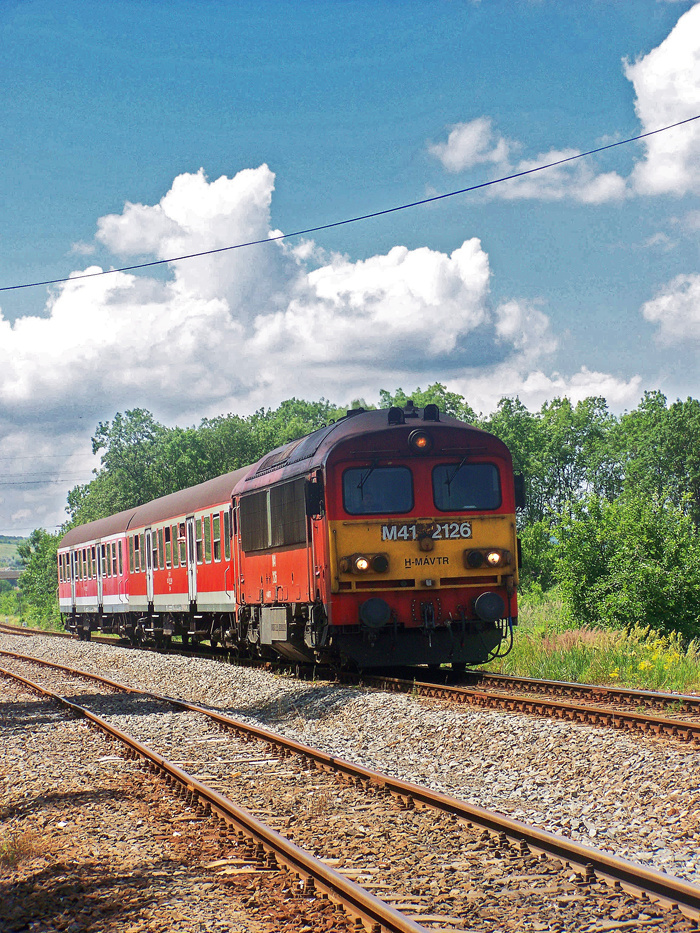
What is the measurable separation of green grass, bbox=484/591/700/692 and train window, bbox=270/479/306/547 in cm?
379

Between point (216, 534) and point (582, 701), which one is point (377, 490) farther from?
point (216, 534)

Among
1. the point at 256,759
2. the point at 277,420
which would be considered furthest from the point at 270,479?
the point at 277,420

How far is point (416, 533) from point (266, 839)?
25.4 ft

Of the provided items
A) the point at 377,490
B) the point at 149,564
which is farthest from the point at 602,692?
the point at 149,564

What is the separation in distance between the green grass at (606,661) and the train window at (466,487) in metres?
2.53

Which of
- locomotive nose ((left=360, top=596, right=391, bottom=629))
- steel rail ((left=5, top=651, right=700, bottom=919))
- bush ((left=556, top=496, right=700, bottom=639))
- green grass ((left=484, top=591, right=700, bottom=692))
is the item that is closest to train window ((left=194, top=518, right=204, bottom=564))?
green grass ((left=484, top=591, right=700, bottom=692))

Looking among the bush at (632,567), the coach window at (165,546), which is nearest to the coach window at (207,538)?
the coach window at (165,546)

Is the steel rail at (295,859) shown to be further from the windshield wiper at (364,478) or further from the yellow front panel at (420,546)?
the windshield wiper at (364,478)

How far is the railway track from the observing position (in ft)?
29.6

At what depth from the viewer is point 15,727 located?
1251 centimetres

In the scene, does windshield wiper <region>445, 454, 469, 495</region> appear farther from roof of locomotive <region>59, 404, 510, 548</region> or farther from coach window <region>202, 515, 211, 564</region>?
coach window <region>202, 515, 211, 564</region>

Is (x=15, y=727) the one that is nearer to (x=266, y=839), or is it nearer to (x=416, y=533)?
(x=416, y=533)

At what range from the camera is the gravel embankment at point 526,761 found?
6.41m

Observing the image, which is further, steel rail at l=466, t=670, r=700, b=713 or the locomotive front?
the locomotive front
